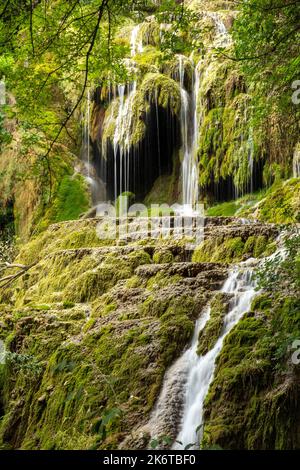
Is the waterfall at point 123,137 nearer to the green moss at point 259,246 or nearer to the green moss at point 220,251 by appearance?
the green moss at point 220,251

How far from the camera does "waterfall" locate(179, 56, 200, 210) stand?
16.6 meters

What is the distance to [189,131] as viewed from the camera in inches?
677

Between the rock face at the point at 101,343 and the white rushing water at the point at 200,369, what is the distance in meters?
0.26

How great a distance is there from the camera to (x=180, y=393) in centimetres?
490

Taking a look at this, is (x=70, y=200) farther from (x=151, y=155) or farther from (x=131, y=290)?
(x=131, y=290)

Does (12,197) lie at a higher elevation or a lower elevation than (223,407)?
higher

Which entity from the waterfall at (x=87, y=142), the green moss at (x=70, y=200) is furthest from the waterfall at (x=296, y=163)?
the waterfall at (x=87, y=142)

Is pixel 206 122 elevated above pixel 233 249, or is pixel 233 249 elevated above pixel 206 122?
pixel 206 122

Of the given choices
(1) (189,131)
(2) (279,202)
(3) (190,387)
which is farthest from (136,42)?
(3) (190,387)

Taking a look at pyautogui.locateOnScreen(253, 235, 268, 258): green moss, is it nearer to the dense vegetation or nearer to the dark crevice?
the dense vegetation

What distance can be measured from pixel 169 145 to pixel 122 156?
175 centimetres

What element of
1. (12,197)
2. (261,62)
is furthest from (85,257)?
(12,197)

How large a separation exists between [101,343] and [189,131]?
12.4 m
